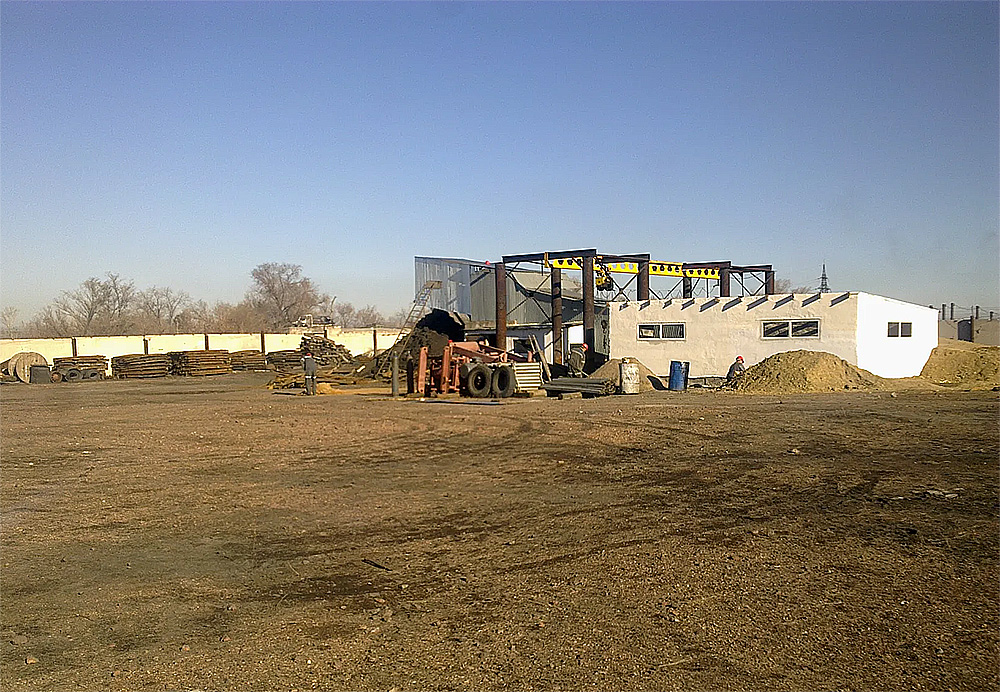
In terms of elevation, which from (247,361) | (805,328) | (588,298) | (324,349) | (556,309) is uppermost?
(588,298)

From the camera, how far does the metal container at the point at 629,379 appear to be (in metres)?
27.8

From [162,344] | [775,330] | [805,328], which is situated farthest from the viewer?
[162,344]

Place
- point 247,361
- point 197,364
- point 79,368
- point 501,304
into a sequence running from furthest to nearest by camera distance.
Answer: point 247,361
point 197,364
point 79,368
point 501,304

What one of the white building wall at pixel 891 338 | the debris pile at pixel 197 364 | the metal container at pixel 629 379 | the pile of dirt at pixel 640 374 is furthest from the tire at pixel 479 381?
the debris pile at pixel 197 364

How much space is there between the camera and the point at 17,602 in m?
6.25

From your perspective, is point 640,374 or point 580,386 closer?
point 580,386

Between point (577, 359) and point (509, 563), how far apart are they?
2664 cm

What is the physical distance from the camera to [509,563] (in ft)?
23.3

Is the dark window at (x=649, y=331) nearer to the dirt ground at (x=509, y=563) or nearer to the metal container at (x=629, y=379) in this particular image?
the metal container at (x=629, y=379)

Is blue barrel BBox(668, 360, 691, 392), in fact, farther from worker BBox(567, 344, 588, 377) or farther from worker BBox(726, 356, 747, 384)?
worker BBox(567, 344, 588, 377)

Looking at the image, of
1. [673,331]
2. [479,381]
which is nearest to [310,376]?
[479,381]

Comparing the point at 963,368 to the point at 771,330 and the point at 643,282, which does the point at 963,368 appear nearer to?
the point at 771,330

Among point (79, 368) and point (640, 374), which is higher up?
point (79, 368)

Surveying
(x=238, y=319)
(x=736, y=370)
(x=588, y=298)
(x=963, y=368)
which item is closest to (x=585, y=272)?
(x=588, y=298)
